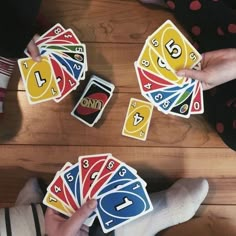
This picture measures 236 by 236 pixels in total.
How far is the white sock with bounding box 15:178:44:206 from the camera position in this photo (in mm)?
1288

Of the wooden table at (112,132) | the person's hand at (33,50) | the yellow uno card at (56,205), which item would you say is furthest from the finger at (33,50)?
the yellow uno card at (56,205)

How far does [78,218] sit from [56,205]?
10 centimetres

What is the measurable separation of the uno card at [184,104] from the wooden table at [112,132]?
9 centimetres

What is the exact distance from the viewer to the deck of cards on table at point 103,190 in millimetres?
1212

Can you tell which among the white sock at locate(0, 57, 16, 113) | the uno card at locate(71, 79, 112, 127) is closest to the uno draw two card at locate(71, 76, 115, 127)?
the uno card at locate(71, 79, 112, 127)

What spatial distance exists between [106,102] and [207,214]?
0.47 metres

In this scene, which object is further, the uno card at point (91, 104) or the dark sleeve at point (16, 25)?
the uno card at point (91, 104)

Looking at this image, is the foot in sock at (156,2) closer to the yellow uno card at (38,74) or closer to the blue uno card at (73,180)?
the yellow uno card at (38,74)

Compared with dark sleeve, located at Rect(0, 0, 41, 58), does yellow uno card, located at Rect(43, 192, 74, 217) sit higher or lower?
lower

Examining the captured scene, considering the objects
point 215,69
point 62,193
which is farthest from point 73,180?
point 215,69

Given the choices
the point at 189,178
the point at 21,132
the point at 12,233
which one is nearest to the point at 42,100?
the point at 21,132

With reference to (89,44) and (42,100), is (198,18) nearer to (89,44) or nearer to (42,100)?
(89,44)

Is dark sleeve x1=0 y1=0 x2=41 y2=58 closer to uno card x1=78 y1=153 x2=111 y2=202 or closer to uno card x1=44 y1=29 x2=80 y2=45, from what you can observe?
uno card x1=44 y1=29 x2=80 y2=45

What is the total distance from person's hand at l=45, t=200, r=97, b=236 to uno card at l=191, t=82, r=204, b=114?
39 centimetres
